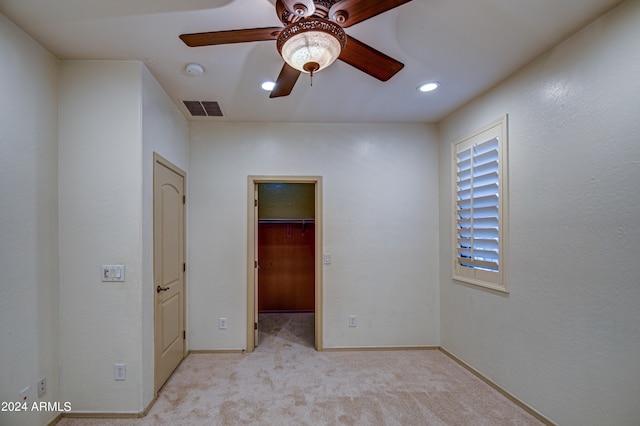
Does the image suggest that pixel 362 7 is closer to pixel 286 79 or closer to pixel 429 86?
pixel 286 79

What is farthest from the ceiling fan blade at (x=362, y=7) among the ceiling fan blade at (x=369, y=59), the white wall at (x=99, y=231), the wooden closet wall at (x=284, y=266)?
the wooden closet wall at (x=284, y=266)

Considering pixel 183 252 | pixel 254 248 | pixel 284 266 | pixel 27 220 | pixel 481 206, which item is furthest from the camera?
pixel 284 266

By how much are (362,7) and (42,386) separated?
3.03m

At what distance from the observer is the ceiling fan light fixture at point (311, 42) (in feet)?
4.48

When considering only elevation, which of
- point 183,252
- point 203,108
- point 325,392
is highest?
point 203,108

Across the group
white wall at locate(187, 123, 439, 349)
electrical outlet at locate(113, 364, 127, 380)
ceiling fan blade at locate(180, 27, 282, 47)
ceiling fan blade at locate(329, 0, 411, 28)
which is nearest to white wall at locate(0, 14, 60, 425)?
electrical outlet at locate(113, 364, 127, 380)

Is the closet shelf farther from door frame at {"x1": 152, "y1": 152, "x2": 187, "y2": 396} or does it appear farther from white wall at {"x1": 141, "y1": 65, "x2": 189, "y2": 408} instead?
white wall at {"x1": 141, "y1": 65, "x2": 189, "y2": 408}

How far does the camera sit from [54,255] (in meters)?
2.14

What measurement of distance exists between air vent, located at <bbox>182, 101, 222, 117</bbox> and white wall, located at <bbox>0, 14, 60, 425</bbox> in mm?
1051

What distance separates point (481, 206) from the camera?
280cm

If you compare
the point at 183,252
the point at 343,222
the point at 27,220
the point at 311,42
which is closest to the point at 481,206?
the point at 343,222

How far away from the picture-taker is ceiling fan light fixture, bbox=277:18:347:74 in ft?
4.48

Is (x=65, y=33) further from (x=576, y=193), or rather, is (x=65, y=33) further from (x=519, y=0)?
(x=576, y=193)

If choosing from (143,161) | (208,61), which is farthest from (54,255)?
(208,61)
